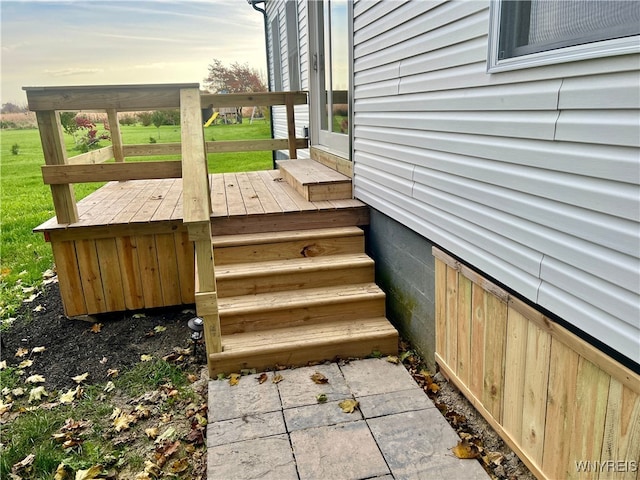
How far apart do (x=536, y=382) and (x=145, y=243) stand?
3.07 m

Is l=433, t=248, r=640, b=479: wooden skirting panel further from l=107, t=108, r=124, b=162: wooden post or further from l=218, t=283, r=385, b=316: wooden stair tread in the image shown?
l=107, t=108, r=124, b=162: wooden post

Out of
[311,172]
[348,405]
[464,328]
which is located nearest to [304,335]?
[348,405]

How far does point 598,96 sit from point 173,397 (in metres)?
2.59

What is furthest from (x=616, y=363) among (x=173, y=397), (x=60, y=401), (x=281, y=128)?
(x=281, y=128)

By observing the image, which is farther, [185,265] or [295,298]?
[185,265]

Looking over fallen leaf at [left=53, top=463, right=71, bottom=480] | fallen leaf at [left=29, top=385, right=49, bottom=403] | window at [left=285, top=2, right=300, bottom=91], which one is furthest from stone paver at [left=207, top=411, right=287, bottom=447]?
window at [left=285, top=2, right=300, bottom=91]

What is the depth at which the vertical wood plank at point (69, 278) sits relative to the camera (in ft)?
12.2

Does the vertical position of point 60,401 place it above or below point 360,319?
below

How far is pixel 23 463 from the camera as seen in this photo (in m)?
2.29

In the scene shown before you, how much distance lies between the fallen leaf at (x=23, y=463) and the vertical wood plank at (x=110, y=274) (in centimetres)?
168

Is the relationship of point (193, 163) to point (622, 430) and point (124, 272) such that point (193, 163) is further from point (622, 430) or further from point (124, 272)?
point (622, 430)

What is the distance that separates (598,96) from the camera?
4.67ft

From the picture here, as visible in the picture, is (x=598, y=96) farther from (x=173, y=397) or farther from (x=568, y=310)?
(x=173, y=397)

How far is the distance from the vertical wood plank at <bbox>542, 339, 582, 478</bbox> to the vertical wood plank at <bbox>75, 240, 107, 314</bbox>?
338 cm
